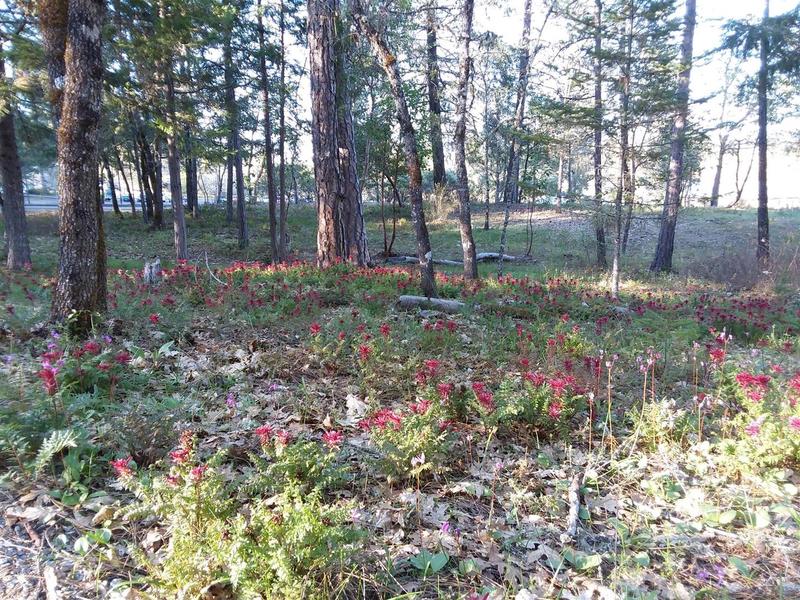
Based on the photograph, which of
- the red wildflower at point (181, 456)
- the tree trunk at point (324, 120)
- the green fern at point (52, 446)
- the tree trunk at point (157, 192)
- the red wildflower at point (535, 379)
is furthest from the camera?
the tree trunk at point (157, 192)

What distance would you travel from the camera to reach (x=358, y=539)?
2139 millimetres

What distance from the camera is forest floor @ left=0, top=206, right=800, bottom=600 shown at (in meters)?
2.10

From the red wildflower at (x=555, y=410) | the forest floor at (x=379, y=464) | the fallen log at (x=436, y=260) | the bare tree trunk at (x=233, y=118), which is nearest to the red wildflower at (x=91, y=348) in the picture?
the forest floor at (x=379, y=464)

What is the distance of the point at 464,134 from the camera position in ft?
32.9

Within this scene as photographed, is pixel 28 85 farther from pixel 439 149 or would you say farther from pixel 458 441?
pixel 439 149

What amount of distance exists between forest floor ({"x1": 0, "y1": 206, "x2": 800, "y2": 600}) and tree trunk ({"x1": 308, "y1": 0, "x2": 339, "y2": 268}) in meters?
5.20

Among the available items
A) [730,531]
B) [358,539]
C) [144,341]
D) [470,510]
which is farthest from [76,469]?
[730,531]

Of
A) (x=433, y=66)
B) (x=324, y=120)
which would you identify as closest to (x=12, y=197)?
(x=324, y=120)

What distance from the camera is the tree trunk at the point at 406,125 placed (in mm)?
6781

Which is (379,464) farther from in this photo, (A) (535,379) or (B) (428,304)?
(B) (428,304)

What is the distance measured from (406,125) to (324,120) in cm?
454

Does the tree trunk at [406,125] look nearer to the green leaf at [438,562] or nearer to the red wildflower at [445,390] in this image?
the red wildflower at [445,390]

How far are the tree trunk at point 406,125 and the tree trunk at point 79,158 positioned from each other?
142 inches

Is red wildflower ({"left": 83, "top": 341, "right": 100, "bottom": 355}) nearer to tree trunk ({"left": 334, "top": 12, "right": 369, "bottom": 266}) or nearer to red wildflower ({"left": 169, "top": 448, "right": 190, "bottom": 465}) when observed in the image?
red wildflower ({"left": 169, "top": 448, "right": 190, "bottom": 465})
